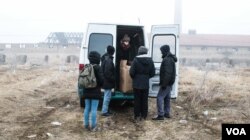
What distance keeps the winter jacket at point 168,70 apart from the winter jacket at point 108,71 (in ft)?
3.91

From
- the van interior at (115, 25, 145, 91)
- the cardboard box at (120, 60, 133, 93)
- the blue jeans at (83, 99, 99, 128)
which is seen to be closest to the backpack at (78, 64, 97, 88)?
the blue jeans at (83, 99, 99, 128)

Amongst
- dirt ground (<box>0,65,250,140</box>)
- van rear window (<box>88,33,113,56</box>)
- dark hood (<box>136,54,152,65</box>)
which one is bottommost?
dirt ground (<box>0,65,250,140</box>)

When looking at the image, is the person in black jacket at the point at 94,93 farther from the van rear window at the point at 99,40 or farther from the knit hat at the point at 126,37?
the knit hat at the point at 126,37

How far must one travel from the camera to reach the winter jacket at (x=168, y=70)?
877 centimetres

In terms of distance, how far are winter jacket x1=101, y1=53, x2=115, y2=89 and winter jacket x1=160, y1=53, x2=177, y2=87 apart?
3.91 feet

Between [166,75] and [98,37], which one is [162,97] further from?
[98,37]

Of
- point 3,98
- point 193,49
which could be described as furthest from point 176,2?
point 3,98

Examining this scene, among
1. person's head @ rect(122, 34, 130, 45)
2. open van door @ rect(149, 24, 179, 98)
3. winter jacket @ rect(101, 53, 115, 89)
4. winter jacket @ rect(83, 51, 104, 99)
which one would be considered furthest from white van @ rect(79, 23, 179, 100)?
winter jacket @ rect(83, 51, 104, 99)

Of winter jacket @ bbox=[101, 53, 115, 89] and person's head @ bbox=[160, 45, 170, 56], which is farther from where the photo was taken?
winter jacket @ bbox=[101, 53, 115, 89]

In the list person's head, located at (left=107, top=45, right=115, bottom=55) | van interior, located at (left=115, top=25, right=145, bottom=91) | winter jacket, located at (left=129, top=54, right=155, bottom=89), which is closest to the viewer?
winter jacket, located at (left=129, top=54, right=155, bottom=89)

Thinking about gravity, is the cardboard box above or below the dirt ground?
above

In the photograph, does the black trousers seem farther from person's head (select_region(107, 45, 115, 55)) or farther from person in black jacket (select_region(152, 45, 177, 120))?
person's head (select_region(107, 45, 115, 55))

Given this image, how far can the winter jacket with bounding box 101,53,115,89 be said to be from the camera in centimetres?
902

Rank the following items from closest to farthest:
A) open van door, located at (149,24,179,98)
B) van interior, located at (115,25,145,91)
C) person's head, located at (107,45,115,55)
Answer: person's head, located at (107,45,115,55) → open van door, located at (149,24,179,98) → van interior, located at (115,25,145,91)
